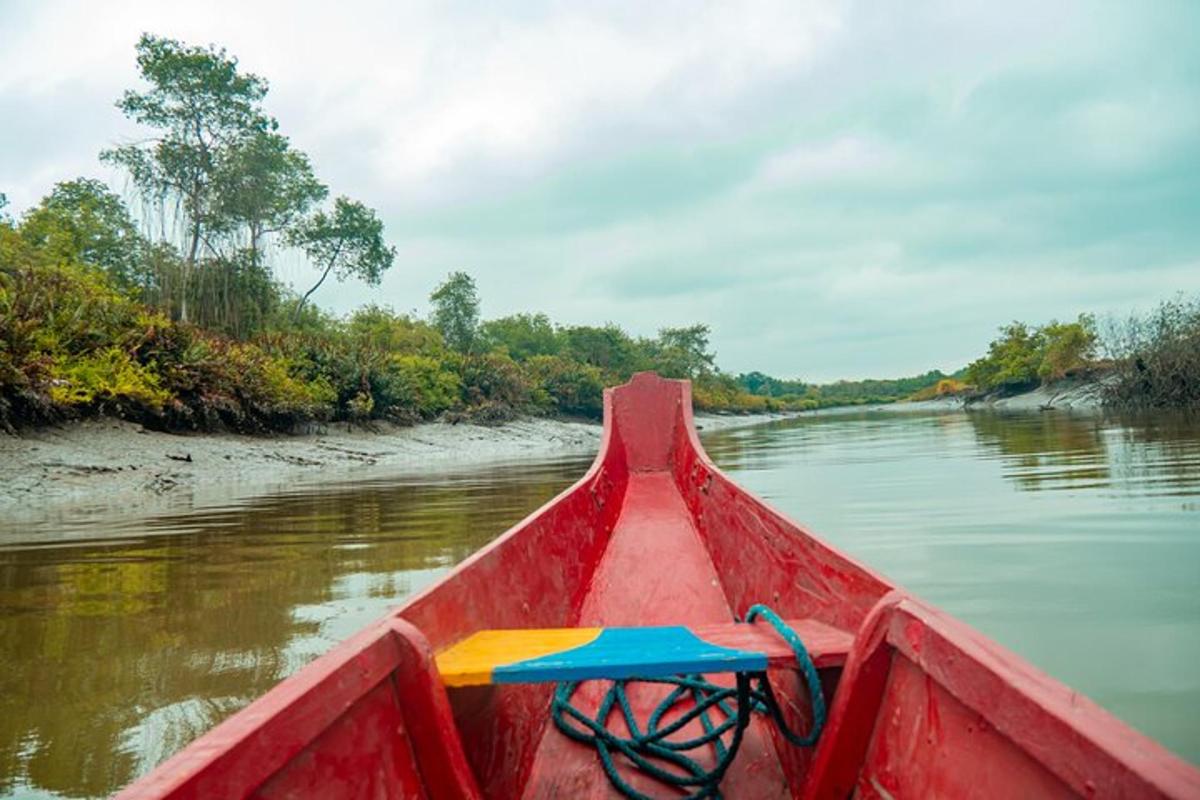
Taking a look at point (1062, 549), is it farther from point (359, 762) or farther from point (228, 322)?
point (228, 322)

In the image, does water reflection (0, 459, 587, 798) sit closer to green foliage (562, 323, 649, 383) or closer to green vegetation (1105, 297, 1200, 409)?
green vegetation (1105, 297, 1200, 409)

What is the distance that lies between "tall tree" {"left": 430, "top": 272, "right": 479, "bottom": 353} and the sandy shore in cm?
2036

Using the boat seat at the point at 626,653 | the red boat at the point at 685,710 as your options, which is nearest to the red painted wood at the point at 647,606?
the red boat at the point at 685,710

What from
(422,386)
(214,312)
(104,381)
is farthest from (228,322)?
(104,381)

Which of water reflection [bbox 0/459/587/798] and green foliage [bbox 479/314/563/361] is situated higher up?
green foliage [bbox 479/314/563/361]

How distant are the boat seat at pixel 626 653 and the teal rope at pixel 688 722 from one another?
0.06 metres

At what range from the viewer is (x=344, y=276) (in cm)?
2612

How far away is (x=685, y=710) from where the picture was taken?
2055 mm

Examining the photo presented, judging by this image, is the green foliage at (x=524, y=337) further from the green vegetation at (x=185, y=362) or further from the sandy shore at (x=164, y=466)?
the sandy shore at (x=164, y=466)

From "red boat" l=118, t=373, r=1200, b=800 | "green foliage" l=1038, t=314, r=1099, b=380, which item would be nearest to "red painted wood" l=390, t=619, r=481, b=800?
"red boat" l=118, t=373, r=1200, b=800

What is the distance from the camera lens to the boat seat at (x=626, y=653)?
1395mm

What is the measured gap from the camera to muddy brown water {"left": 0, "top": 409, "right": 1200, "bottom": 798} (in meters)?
2.18

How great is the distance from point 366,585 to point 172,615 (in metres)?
0.87

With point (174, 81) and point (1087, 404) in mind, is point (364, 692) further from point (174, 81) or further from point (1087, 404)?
point (1087, 404)
